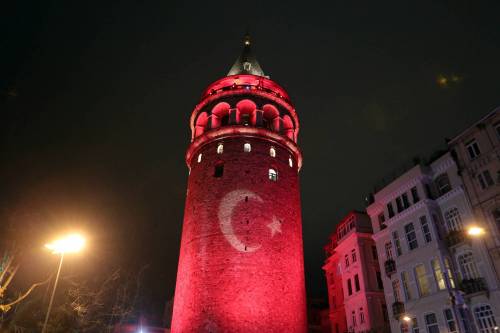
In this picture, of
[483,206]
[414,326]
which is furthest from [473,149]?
[414,326]

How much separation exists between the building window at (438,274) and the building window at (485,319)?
241 centimetres

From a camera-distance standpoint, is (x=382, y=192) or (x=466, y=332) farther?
(x=382, y=192)

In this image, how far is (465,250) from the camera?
24594 mm

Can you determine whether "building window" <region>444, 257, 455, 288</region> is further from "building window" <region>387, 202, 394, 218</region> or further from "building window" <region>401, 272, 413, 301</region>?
"building window" <region>387, 202, 394, 218</region>

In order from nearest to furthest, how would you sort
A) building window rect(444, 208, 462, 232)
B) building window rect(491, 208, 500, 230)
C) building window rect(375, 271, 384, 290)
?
1. building window rect(491, 208, 500, 230)
2. building window rect(444, 208, 462, 232)
3. building window rect(375, 271, 384, 290)

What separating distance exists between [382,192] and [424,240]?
20.3 ft

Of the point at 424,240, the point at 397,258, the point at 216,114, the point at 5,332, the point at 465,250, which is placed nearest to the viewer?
the point at 5,332

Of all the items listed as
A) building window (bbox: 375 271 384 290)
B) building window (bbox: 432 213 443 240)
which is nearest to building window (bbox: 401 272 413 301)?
building window (bbox: 432 213 443 240)

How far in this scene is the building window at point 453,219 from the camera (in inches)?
1014

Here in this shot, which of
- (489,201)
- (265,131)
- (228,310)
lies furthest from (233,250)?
(489,201)

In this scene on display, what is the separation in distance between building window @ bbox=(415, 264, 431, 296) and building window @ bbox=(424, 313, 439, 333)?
55.5 inches

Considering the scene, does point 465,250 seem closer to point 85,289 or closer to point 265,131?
point 265,131

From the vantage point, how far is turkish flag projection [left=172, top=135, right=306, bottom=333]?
1045 inches

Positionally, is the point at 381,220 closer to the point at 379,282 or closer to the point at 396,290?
the point at 396,290
